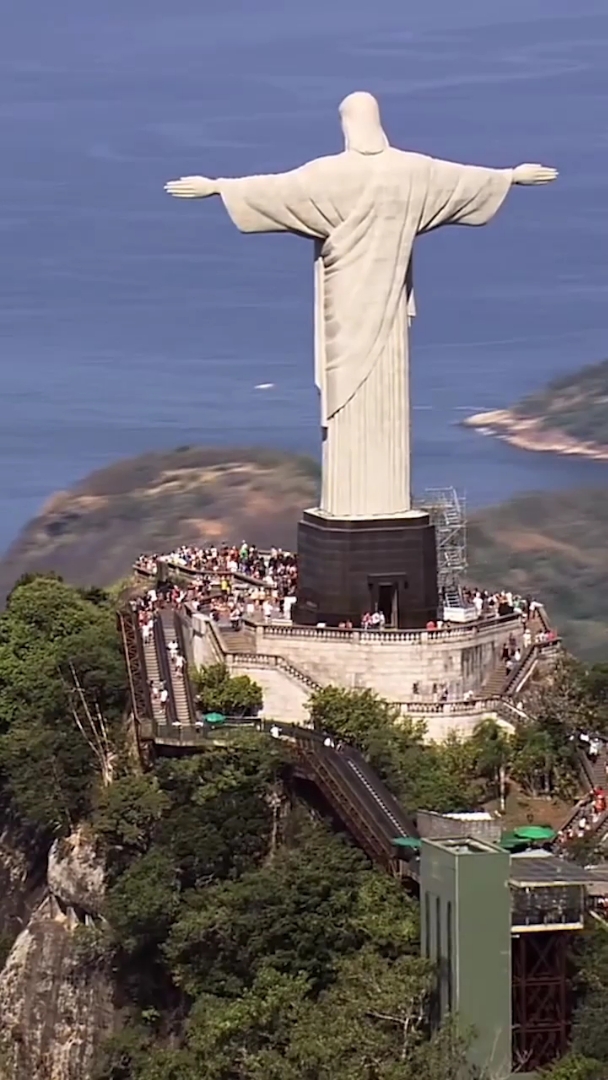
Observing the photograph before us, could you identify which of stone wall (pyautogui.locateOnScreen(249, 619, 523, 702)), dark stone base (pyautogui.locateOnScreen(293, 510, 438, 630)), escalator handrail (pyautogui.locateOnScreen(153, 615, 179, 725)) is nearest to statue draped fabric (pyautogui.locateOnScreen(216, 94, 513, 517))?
dark stone base (pyautogui.locateOnScreen(293, 510, 438, 630))

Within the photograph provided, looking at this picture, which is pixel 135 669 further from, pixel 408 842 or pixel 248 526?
pixel 248 526

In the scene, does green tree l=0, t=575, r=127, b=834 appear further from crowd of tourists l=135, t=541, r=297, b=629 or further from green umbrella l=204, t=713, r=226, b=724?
green umbrella l=204, t=713, r=226, b=724

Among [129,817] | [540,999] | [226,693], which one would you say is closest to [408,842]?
[540,999]

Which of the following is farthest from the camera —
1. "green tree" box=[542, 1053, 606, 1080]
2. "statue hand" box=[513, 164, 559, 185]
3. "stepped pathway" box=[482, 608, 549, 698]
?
"stepped pathway" box=[482, 608, 549, 698]

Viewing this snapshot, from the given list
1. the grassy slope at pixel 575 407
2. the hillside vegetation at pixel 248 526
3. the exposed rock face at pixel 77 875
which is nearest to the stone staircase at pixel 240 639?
the exposed rock face at pixel 77 875

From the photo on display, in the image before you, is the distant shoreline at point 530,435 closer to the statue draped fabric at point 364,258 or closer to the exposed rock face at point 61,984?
the statue draped fabric at point 364,258
